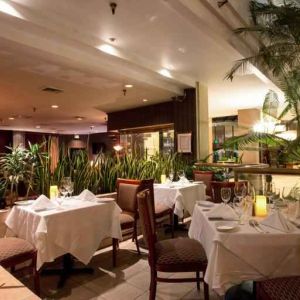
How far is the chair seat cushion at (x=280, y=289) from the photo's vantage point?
4.96ft

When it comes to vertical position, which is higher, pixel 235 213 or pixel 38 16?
pixel 38 16

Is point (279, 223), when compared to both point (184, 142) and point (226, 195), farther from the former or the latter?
point (184, 142)

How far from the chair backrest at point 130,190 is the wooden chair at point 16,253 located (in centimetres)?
146

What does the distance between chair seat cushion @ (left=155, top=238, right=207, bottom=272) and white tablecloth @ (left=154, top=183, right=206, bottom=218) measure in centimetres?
166

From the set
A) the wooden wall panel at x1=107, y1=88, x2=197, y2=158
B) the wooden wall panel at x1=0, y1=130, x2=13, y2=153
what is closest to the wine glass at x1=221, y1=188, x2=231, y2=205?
the wooden wall panel at x1=107, y1=88, x2=197, y2=158

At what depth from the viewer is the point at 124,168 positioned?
14.7 feet

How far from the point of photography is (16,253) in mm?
2258

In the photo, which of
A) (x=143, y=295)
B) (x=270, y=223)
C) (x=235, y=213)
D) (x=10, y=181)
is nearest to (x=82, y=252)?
(x=143, y=295)

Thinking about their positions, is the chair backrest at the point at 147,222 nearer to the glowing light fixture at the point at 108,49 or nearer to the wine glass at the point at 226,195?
the wine glass at the point at 226,195

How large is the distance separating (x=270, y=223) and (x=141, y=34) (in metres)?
2.88

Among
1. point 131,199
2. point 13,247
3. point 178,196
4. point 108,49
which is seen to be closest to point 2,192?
point 13,247

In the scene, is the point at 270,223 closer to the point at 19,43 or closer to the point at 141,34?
the point at 141,34

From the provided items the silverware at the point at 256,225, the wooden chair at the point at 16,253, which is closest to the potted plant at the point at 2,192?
the wooden chair at the point at 16,253

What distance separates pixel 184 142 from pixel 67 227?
4.23 m
